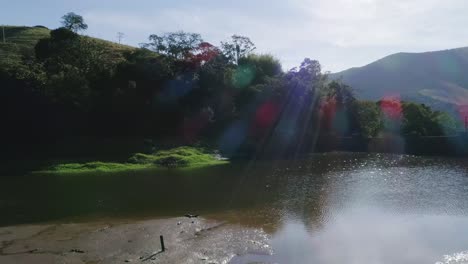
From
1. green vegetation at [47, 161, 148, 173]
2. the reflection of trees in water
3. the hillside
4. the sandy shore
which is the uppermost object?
the hillside

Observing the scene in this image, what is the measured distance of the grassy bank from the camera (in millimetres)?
48281

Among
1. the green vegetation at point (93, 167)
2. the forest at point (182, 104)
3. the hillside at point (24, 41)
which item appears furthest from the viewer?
the hillside at point (24, 41)

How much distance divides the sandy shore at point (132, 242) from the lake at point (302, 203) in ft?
4.32

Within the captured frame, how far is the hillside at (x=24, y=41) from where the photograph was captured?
8956 centimetres

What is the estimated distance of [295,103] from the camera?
67.3 meters

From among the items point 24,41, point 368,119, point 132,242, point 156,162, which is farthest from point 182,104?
point 24,41

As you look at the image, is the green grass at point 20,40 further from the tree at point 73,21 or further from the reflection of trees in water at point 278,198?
the reflection of trees in water at point 278,198

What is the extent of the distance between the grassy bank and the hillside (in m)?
44.8

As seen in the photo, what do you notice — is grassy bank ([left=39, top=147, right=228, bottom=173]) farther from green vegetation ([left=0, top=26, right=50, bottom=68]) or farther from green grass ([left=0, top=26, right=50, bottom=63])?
green grass ([left=0, top=26, right=50, bottom=63])

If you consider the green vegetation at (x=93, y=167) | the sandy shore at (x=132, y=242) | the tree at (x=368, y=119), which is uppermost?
the tree at (x=368, y=119)

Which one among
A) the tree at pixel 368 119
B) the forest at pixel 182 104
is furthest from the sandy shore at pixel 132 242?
the tree at pixel 368 119

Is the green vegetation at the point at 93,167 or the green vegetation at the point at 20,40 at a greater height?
the green vegetation at the point at 20,40

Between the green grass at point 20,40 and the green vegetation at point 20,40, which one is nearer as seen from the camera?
the green vegetation at point 20,40

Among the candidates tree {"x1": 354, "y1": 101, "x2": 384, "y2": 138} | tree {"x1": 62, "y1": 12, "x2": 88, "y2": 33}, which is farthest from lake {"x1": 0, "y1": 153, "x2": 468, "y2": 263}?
tree {"x1": 62, "y1": 12, "x2": 88, "y2": 33}
